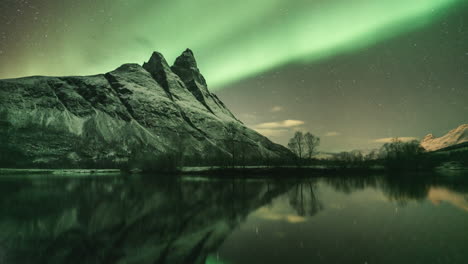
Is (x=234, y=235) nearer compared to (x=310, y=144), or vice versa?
(x=234, y=235)

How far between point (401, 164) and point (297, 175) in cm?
6732

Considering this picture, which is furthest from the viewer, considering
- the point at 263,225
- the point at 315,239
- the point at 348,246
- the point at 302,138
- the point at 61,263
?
the point at 302,138

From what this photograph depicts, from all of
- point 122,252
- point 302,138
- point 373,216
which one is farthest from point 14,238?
point 302,138

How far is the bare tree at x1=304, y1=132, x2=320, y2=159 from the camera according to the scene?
11000 centimetres

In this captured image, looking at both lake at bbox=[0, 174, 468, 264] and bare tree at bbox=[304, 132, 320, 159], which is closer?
lake at bbox=[0, 174, 468, 264]

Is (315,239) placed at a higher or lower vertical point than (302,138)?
lower

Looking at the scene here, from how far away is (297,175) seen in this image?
8031 cm

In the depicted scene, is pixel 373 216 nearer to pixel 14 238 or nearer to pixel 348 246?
pixel 348 246

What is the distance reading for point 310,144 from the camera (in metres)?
112

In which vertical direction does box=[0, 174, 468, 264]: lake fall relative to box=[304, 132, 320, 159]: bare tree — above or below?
below

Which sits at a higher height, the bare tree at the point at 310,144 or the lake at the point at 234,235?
the bare tree at the point at 310,144

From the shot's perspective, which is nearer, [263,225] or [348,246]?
[348,246]

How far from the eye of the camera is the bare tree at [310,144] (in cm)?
11000

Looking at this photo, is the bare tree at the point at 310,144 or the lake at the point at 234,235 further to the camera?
→ the bare tree at the point at 310,144
